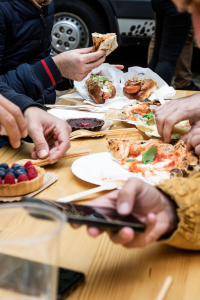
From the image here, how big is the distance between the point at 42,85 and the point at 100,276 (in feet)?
4.96

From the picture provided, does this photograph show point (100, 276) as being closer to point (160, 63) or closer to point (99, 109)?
point (99, 109)

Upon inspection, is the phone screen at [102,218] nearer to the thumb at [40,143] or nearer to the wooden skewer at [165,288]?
the wooden skewer at [165,288]

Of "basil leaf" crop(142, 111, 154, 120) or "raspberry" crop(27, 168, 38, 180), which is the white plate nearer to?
"raspberry" crop(27, 168, 38, 180)

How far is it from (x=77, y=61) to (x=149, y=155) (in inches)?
39.1

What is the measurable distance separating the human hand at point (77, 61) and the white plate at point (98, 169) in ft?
2.81

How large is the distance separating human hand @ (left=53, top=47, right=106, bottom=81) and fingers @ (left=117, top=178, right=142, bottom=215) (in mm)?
1462

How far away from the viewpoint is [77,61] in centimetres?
210

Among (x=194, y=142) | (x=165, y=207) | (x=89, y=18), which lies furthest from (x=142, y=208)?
(x=89, y=18)

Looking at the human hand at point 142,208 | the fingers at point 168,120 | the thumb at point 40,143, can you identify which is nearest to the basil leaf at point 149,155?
the fingers at point 168,120

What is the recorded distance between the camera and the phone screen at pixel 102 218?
624 millimetres

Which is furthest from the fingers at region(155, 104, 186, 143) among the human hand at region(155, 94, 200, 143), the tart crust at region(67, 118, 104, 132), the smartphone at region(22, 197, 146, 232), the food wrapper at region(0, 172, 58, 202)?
the smartphone at region(22, 197, 146, 232)

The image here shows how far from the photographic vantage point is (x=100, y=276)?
765 millimetres

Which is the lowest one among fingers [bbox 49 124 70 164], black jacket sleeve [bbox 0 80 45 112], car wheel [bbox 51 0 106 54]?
car wheel [bbox 51 0 106 54]

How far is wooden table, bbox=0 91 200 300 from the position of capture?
2.37ft
